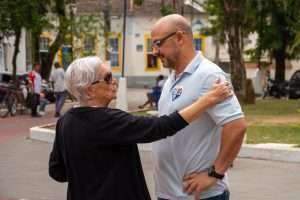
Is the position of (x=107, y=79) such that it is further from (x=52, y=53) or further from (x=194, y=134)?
(x=52, y=53)

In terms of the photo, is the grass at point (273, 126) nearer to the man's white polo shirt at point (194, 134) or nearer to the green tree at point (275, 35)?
the man's white polo shirt at point (194, 134)

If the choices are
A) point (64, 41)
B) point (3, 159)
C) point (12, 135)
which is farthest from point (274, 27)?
point (3, 159)

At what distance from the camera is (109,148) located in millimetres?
3824

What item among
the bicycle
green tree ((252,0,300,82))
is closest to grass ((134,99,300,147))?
the bicycle

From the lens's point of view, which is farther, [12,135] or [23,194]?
[12,135]

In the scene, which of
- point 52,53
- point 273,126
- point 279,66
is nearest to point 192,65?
point 273,126

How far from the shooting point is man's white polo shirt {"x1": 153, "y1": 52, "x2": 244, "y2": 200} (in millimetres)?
3889

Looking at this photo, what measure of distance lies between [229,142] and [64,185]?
6.80m

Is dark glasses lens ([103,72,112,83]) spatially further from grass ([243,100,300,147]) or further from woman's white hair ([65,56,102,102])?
grass ([243,100,300,147])

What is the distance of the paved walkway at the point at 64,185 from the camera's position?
9812 millimetres

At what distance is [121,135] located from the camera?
3.77 metres

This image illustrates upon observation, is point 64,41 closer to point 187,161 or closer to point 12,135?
point 12,135

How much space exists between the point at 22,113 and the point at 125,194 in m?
22.6

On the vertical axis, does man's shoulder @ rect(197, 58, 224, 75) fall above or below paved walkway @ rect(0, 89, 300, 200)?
above
